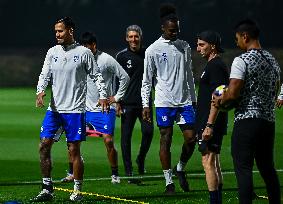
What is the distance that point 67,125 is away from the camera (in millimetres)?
12727

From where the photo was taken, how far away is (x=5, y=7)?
129 feet

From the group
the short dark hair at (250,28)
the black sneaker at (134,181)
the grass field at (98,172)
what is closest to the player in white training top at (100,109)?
the black sneaker at (134,181)

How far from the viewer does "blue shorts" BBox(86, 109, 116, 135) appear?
49.3ft

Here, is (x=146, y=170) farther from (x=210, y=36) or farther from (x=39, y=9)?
(x=39, y=9)

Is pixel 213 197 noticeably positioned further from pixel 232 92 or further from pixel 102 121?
pixel 102 121

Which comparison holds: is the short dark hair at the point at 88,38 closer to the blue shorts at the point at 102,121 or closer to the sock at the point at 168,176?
the blue shorts at the point at 102,121

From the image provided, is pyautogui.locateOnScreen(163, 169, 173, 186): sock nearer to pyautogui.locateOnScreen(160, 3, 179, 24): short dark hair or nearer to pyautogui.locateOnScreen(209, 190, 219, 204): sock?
pyautogui.locateOnScreen(160, 3, 179, 24): short dark hair

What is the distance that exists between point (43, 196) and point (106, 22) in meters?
26.6

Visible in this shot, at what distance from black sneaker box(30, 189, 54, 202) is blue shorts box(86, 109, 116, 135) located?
8.39ft

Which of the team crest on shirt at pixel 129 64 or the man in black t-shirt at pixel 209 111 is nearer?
the man in black t-shirt at pixel 209 111

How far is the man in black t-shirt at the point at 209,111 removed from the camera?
1137cm

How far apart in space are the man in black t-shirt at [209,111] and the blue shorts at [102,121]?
3.60 metres

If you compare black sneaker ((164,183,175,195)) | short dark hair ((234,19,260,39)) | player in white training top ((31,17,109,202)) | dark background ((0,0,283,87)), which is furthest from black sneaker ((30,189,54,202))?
dark background ((0,0,283,87))

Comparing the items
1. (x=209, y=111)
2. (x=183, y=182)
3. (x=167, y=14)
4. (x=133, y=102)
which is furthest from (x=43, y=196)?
(x=133, y=102)
